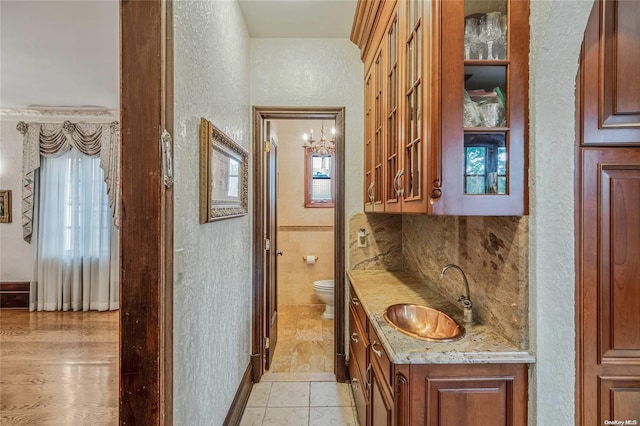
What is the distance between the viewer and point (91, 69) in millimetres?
2945

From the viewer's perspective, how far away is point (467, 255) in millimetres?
1499

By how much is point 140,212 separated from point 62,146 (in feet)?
13.6

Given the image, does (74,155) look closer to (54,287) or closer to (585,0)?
(54,287)

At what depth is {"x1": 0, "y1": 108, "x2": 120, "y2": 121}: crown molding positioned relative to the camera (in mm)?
3977

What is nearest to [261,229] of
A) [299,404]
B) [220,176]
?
[220,176]

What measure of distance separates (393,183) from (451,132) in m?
0.57

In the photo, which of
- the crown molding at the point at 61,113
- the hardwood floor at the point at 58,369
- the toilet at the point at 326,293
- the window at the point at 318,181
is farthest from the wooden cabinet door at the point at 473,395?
the crown molding at the point at 61,113

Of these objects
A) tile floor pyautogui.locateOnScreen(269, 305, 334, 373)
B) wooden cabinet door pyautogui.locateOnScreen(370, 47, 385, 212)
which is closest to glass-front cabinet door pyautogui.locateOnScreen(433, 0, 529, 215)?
wooden cabinet door pyautogui.locateOnScreen(370, 47, 385, 212)

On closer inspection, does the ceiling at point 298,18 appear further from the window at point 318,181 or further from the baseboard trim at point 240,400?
the baseboard trim at point 240,400

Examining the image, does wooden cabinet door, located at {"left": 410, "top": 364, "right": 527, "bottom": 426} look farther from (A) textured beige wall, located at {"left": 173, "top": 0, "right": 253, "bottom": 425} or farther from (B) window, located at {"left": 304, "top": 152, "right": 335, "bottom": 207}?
(B) window, located at {"left": 304, "top": 152, "right": 335, "bottom": 207}

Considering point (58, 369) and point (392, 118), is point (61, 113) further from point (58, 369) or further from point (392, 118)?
point (392, 118)

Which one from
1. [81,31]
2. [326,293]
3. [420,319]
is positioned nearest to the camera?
[420,319]

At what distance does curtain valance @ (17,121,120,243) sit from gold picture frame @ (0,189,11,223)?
0.34 m

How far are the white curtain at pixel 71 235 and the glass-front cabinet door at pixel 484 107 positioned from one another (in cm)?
434
